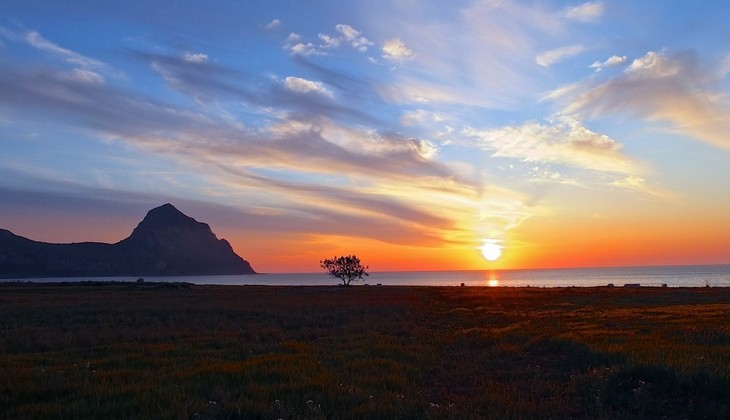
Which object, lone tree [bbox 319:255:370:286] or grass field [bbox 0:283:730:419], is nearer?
grass field [bbox 0:283:730:419]

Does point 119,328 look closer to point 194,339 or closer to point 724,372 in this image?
point 194,339

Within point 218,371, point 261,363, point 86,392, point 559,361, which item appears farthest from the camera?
point 559,361

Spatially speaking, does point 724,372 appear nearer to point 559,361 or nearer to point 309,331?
point 559,361

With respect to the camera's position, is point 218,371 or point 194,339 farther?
point 194,339

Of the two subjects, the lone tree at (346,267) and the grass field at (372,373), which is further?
the lone tree at (346,267)

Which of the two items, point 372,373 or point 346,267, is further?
point 346,267

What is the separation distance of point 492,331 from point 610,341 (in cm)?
592

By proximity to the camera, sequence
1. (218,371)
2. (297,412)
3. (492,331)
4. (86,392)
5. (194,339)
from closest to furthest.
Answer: (297,412), (86,392), (218,371), (194,339), (492,331)

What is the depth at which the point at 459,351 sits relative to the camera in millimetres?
17609

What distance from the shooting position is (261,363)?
14.0m

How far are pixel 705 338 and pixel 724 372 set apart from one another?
7923mm

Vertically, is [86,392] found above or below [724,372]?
below

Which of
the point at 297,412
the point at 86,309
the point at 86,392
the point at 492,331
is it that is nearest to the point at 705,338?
the point at 492,331

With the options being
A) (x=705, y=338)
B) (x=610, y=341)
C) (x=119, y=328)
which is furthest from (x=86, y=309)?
(x=705, y=338)
